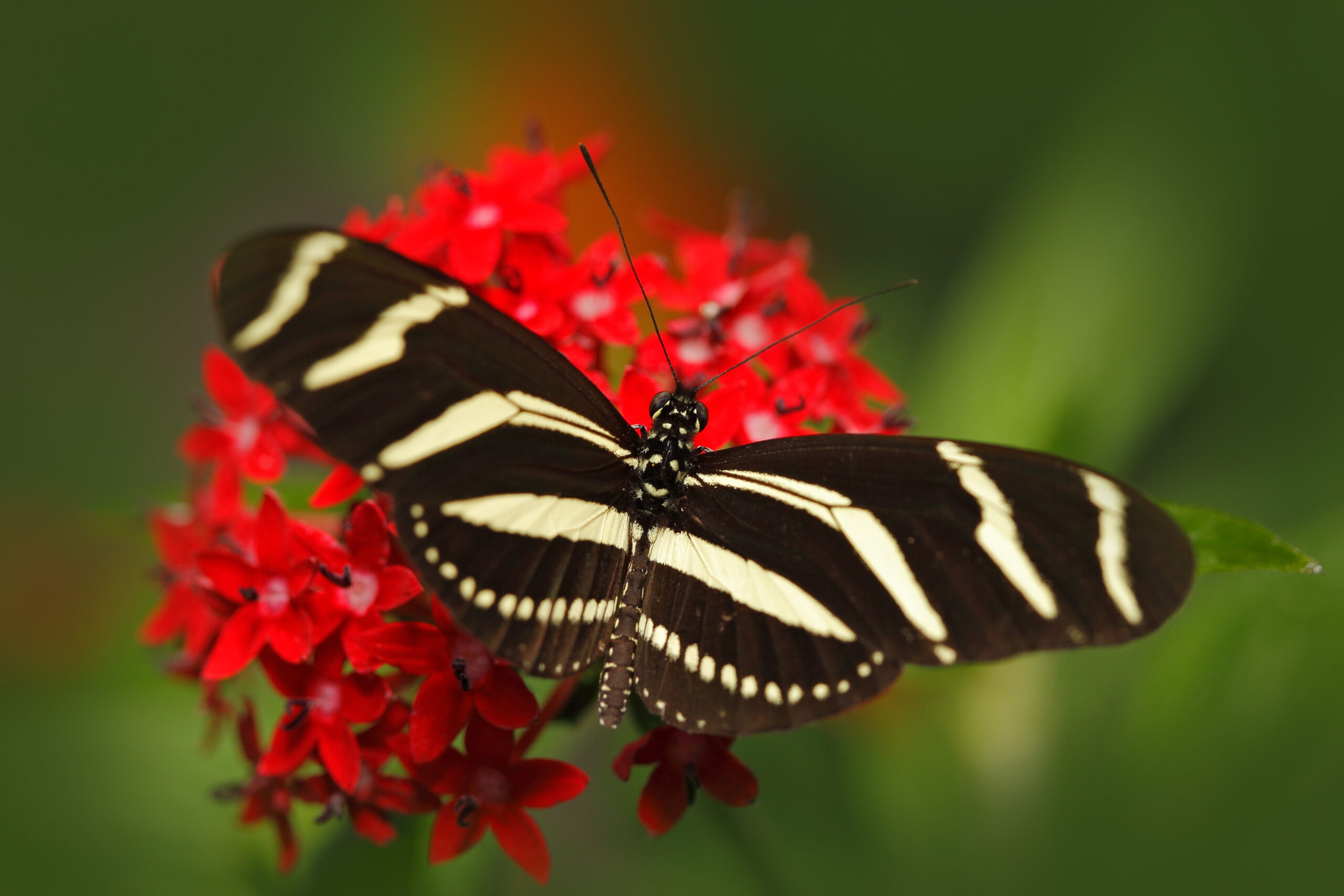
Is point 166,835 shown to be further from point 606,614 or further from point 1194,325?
point 1194,325

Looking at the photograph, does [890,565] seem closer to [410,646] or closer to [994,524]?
[994,524]

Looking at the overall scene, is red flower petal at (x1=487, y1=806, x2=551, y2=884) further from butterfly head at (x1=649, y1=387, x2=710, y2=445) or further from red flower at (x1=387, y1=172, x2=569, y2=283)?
red flower at (x1=387, y1=172, x2=569, y2=283)

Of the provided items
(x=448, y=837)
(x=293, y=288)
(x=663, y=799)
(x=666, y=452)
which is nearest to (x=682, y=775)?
(x=663, y=799)

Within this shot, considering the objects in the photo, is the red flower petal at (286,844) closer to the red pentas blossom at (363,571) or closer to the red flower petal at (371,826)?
the red flower petal at (371,826)

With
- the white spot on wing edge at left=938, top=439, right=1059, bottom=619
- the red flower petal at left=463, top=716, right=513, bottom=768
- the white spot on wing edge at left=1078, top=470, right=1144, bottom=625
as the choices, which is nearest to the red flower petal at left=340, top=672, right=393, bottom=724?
the red flower petal at left=463, top=716, right=513, bottom=768

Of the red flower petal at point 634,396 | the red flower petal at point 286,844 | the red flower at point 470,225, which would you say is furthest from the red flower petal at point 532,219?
the red flower petal at point 286,844

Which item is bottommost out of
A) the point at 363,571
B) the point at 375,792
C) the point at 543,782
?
the point at 375,792

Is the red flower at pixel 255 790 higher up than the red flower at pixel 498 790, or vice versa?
the red flower at pixel 498 790
